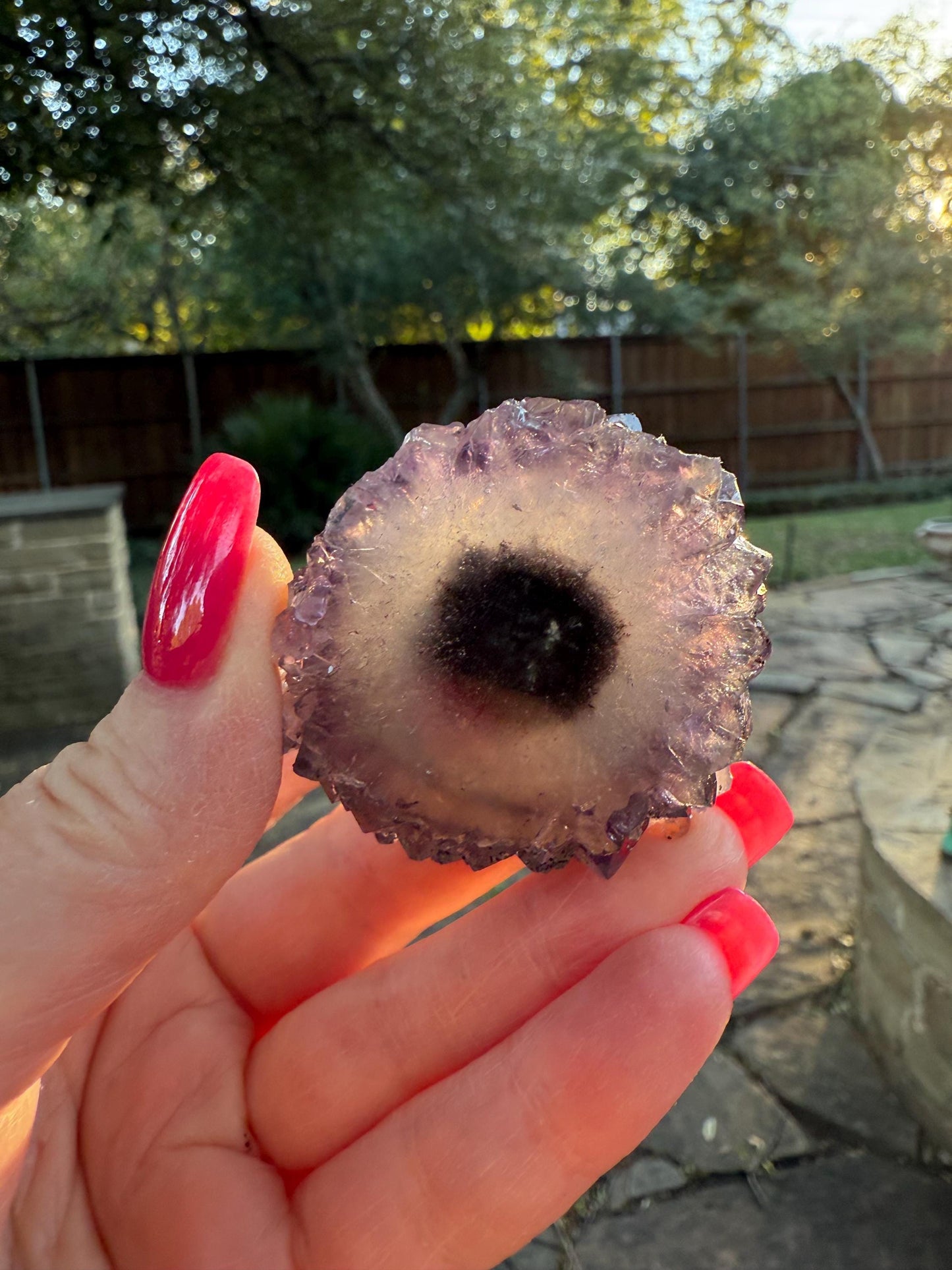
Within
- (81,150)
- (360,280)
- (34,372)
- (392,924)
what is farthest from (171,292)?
(392,924)

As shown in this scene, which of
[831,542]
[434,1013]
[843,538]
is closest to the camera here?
[434,1013]

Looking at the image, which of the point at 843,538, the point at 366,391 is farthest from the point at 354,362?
the point at 843,538

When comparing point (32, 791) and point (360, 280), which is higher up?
point (360, 280)

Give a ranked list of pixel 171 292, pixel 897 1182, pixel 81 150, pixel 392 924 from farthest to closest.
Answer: pixel 171 292
pixel 81 150
pixel 897 1182
pixel 392 924

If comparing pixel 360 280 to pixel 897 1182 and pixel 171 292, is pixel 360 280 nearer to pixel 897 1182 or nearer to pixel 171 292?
pixel 171 292

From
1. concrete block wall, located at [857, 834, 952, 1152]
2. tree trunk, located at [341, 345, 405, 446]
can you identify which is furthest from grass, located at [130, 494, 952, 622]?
concrete block wall, located at [857, 834, 952, 1152]

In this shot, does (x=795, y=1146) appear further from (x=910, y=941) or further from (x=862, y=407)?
(x=862, y=407)
